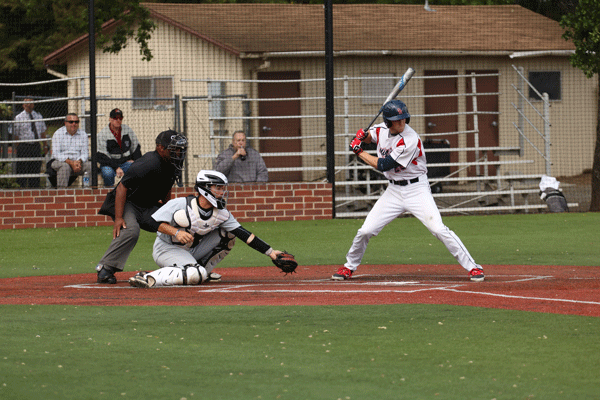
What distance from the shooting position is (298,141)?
71.1ft

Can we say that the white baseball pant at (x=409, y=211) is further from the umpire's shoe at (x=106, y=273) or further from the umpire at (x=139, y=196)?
the umpire's shoe at (x=106, y=273)

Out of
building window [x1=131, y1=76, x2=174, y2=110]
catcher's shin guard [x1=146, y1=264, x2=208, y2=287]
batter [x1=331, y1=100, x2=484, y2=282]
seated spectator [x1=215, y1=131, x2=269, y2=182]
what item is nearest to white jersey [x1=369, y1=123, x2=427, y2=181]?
batter [x1=331, y1=100, x2=484, y2=282]

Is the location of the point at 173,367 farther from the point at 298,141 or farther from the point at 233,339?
the point at 298,141

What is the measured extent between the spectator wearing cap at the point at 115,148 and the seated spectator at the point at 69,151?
1.02ft

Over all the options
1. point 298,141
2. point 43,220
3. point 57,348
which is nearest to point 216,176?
point 57,348

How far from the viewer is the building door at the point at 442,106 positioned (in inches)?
933

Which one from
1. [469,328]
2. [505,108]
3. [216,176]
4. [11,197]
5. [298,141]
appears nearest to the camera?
[469,328]

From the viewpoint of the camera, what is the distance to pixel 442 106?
23.8m

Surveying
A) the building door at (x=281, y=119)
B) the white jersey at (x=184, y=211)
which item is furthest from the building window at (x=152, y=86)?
the white jersey at (x=184, y=211)

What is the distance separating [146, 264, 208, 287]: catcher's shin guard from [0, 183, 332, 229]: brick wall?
20.7ft

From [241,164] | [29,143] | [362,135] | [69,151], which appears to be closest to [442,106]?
[241,164]

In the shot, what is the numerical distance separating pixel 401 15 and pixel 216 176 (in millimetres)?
19369

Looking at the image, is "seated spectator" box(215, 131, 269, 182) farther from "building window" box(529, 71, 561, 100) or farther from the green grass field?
"building window" box(529, 71, 561, 100)

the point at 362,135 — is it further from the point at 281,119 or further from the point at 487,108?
the point at 487,108
